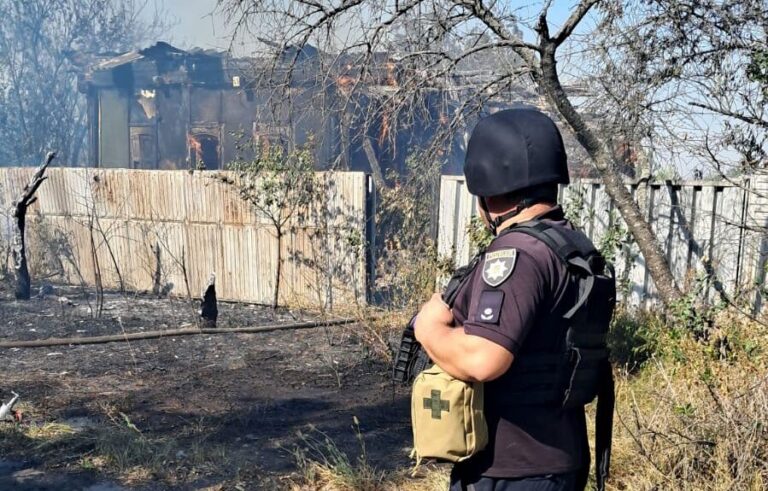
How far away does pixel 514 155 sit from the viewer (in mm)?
1912

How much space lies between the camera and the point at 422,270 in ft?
Answer: 26.1

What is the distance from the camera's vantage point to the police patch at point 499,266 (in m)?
1.80

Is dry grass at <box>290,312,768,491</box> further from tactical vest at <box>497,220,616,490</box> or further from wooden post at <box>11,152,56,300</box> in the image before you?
wooden post at <box>11,152,56,300</box>

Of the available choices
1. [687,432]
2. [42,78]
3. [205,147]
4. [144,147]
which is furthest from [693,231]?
[42,78]

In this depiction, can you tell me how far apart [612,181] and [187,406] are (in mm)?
3921

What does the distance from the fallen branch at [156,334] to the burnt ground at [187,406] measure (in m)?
0.08

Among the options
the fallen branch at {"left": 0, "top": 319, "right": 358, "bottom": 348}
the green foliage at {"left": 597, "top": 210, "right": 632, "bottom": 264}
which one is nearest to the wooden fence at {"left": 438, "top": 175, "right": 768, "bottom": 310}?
the green foliage at {"left": 597, "top": 210, "right": 632, "bottom": 264}

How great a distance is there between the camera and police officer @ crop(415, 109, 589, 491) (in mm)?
1783

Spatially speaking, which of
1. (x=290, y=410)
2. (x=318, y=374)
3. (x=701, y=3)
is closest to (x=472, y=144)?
(x=290, y=410)

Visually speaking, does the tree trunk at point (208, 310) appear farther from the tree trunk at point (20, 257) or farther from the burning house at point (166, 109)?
the burning house at point (166, 109)

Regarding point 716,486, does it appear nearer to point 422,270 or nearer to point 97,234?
point 422,270

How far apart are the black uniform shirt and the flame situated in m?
21.4

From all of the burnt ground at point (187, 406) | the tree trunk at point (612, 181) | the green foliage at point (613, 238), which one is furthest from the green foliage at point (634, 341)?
the burnt ground at point (187, 406)

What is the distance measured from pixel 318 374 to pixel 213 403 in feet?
4.00
